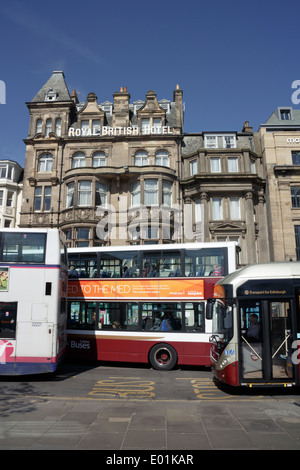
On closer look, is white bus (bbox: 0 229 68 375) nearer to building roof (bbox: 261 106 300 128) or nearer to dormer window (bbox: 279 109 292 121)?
building roof (bbox: 261 106 300 128)

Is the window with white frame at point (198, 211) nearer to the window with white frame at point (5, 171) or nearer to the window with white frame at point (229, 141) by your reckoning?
the window with white frame at point (229, 141)

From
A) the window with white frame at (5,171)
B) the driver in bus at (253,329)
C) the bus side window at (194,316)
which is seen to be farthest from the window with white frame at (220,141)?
the driver in bus at (253,329)

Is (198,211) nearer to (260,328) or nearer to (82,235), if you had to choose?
(82,235)

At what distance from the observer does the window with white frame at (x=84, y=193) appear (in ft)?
87.7

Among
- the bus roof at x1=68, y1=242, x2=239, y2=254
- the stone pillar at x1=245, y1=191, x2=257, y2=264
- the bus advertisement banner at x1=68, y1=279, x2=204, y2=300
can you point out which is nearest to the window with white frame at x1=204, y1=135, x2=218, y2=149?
the stone pillar at x1=245, y1=191, x2=257, y2=264

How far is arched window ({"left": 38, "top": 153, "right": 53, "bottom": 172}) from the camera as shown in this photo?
28.5m

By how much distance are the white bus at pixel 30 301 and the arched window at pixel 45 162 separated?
1854 centimetres

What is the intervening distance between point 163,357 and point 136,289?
2.73 m

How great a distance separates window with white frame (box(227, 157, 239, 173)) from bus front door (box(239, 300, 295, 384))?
1977cm

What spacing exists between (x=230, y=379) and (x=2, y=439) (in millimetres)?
5752

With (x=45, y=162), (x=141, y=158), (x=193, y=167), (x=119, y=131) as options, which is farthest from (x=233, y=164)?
(x=45, y=162)

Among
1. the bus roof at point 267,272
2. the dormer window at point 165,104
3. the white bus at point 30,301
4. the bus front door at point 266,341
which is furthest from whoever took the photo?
the dormer window at point 165,104
